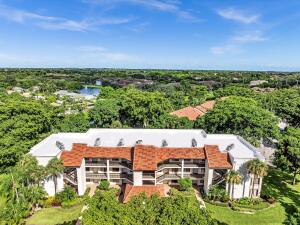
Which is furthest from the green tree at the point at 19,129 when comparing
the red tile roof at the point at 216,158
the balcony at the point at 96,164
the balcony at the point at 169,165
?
the red tile roof at the point at 216,158

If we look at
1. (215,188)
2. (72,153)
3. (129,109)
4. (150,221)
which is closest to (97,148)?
(72,153)

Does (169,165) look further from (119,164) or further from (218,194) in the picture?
(218,194)

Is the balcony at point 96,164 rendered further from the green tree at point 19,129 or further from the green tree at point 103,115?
the green tree at point 103,115

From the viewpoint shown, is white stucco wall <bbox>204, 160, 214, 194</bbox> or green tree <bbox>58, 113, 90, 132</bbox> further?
green tree <bbox>58, 113, 90, 132</bbox>

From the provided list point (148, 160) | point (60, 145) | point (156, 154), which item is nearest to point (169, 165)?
point (156, 154)

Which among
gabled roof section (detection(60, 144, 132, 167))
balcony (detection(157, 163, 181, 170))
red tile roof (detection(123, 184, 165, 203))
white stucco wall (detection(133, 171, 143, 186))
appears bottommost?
red tile roof (detection(123, 184, 165, 203))

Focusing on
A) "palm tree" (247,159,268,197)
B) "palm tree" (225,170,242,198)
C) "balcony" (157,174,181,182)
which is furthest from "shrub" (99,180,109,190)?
"palm tree" (247,159,268,197)

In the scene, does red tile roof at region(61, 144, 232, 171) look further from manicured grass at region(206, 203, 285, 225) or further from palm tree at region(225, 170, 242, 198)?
manicured grass at region(206, 203, 285, 225)

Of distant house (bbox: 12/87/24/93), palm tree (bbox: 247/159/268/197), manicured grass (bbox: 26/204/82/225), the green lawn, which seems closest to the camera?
manicured grass (bbox: 26/204/82/225)
